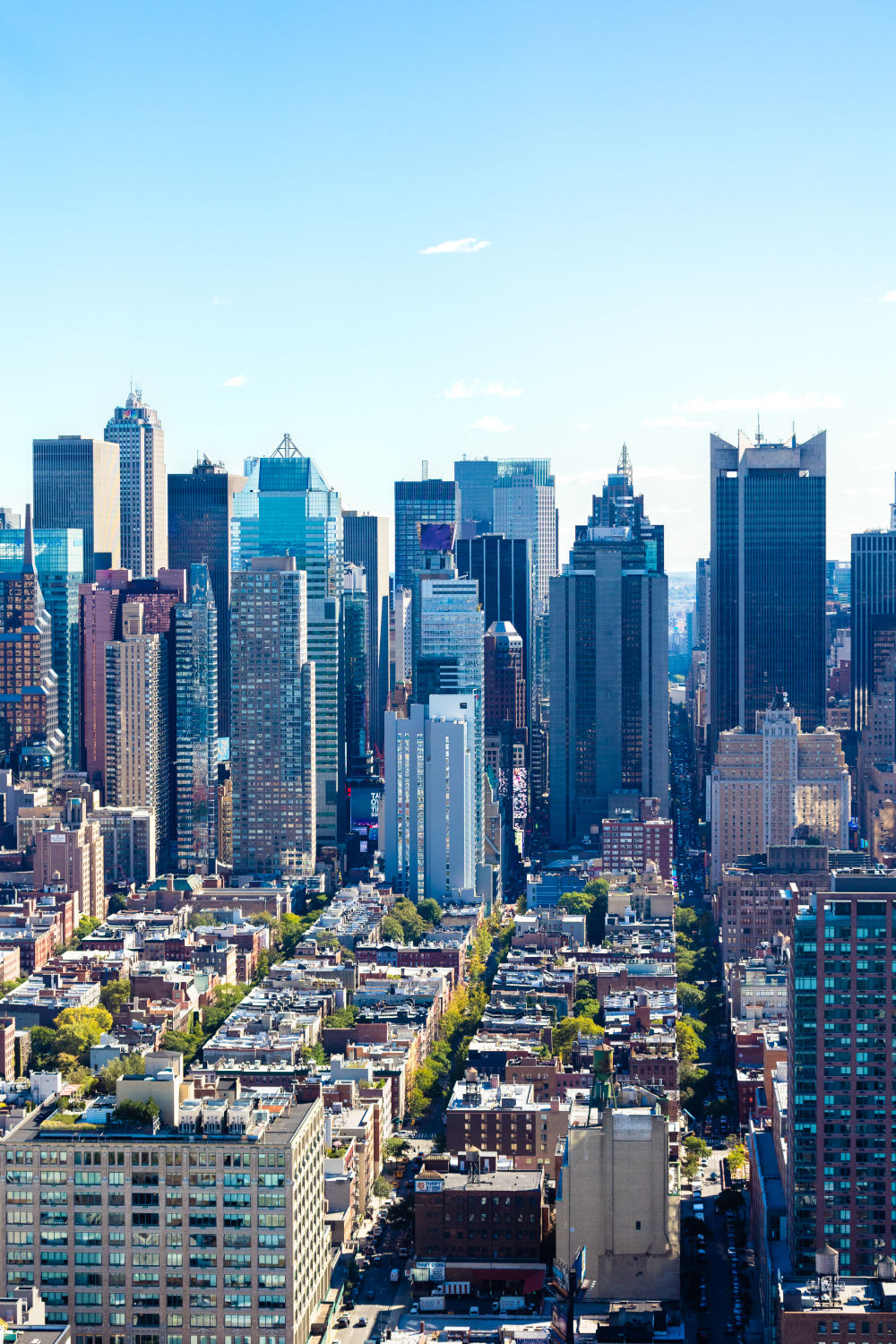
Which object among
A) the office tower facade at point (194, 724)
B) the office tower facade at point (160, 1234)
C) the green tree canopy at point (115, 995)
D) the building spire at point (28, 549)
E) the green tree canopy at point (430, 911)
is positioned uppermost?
the building spire at point (28, 549)

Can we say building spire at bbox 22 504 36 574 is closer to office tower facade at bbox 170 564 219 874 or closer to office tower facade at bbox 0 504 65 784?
office tower facade at bbox 0 504 65 784

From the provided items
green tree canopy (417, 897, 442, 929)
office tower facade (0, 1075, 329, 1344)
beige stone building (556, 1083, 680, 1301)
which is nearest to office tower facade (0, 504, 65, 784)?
green tree canopy (417, 897, 442, 929)

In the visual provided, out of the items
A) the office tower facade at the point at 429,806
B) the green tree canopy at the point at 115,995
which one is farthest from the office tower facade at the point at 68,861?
the green tree canopy at the point at 115,995

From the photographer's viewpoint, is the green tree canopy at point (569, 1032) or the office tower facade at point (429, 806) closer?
the green tree canopy at point (569, 1032)

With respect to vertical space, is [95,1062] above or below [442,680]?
below

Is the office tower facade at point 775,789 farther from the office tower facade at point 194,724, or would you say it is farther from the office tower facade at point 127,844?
the office tower facade at point 127,844

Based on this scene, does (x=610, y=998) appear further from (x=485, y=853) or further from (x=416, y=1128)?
(x=485, y=853)

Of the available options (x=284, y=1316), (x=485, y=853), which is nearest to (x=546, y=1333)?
(x=284, y=1316)
